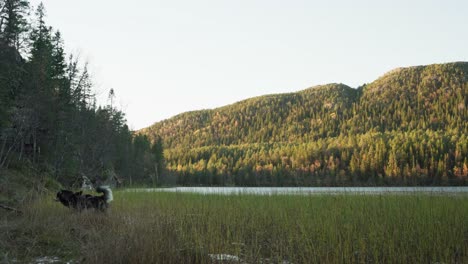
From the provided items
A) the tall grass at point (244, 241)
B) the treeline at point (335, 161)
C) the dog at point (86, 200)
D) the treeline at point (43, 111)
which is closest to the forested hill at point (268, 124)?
the treeline at point (335, 161)

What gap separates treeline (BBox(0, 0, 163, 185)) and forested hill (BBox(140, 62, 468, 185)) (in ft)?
148

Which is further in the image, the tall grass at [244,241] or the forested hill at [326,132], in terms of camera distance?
the forested hill at [326,132]

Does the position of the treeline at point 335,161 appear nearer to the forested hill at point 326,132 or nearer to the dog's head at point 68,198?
the forested hill at point 326,132

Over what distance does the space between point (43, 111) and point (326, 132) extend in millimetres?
138777

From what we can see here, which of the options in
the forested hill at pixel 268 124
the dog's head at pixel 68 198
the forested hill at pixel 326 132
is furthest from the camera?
the forested hill at pixel 268 124

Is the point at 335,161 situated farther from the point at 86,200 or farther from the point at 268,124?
the point at 268,124

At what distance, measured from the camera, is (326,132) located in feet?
513

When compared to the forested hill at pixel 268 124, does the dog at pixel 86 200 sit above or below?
below

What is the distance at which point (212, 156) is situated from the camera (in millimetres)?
122312

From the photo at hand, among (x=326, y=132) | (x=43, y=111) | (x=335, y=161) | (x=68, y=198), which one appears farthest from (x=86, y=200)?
(x=326, y=132)

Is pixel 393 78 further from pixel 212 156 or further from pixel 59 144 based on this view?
pixel 59 144

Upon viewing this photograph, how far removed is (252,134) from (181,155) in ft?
173

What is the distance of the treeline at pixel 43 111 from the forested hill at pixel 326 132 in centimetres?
4516

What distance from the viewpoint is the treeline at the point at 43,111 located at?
2202 centimetres
